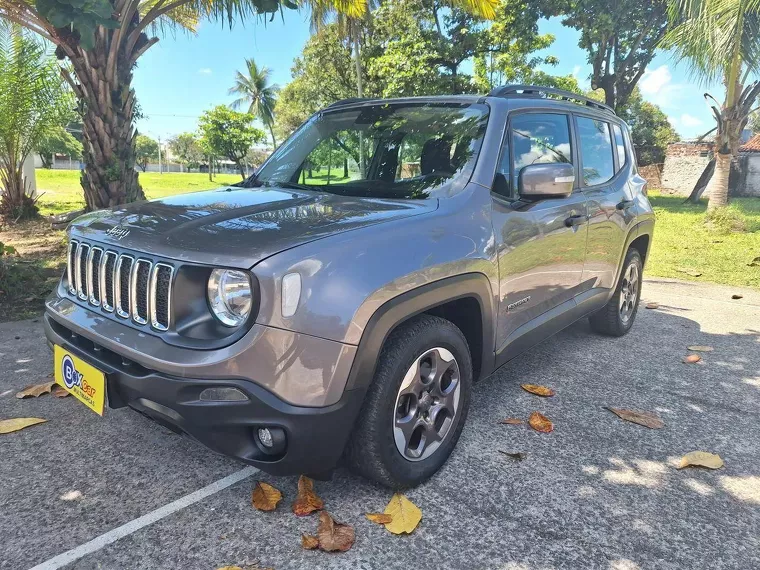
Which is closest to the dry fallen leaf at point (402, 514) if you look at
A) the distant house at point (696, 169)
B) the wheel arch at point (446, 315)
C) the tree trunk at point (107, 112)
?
the wheel arch at point (446, 315)

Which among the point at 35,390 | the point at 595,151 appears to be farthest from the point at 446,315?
the point at 35,390

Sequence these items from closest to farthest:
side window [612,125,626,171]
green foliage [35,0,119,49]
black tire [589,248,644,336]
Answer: green foliage [35,0,119,49] → side window [612,125,626,171] → black tire [589,248,644,336]

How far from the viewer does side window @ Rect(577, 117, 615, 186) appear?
A: 152 inches

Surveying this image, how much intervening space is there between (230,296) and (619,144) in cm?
376

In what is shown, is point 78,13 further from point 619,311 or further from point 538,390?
point 619,311

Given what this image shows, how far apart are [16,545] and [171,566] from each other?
62 centimetres

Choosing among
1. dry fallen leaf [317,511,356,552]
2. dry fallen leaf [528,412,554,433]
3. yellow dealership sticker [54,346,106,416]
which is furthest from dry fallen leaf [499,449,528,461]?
yellow dealership sticker [54,346,106,416]

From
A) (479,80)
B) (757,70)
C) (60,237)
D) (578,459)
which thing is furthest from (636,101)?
(578,459)

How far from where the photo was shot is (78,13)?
4207 mm

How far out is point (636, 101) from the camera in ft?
121

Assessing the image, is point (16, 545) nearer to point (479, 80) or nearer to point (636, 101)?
point (479, 80)

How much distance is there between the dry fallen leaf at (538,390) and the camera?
3546mm

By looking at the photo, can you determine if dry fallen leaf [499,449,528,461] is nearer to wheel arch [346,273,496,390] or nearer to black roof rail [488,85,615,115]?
wheel arch [346,273,496,390]

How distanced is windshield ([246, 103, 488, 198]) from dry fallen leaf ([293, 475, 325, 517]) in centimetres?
142
